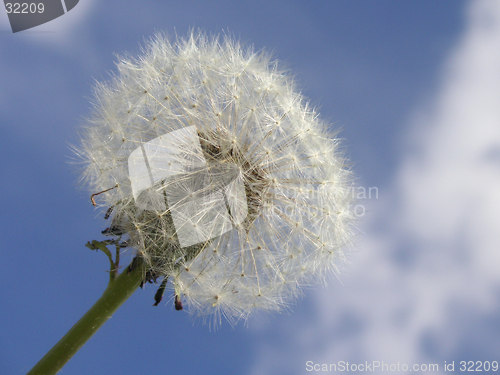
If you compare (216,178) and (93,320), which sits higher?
(216,178)

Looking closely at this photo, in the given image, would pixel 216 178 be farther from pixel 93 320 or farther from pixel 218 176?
pixel 93 320

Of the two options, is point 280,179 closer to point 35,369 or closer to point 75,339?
point 75,339

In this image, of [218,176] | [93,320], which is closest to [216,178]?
[218,176]
